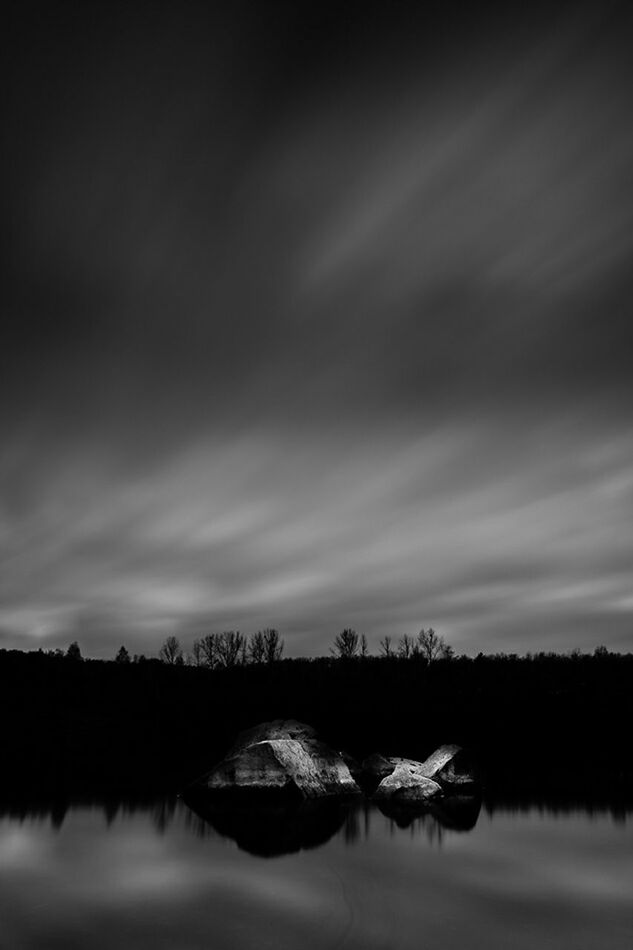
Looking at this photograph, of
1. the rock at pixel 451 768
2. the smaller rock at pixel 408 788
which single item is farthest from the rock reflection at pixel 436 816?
the rock at pixel 451 768

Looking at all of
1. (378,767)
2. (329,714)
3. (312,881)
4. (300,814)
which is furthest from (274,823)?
(329,714)

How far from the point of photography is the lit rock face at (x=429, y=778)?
2848 centimetres

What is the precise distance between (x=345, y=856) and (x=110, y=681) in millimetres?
73216

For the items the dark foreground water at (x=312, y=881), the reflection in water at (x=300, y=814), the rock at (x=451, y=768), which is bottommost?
A: the reflection in water at (x=300, y=814)

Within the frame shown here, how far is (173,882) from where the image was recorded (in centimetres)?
1516

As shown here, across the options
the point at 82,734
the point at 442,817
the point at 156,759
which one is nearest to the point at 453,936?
the point at 442,817

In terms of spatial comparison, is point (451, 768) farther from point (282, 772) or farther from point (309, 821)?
point (309, 821)

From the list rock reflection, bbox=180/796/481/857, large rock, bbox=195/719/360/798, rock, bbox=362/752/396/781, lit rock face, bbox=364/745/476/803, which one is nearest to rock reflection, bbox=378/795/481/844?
rock reflection, bbox=180/796/481/857

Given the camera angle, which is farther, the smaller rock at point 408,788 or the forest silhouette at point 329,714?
the forest silhouette at point 329,714

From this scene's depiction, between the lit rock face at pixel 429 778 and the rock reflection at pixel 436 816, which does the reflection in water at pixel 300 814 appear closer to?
the rock reflection at pixel 436 816

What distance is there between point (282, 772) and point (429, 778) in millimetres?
6961

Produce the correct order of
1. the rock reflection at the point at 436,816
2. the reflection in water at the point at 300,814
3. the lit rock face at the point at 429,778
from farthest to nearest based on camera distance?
the lit rock face at the point at 429,778
the rock reflection at the point at 436,816
the reflection in water at the point at 300,814

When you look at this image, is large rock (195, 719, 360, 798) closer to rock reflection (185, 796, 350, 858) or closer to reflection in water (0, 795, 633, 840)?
rock reflection (185, 796, 350, 858)

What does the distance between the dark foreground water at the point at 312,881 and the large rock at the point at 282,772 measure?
319 centimetres
